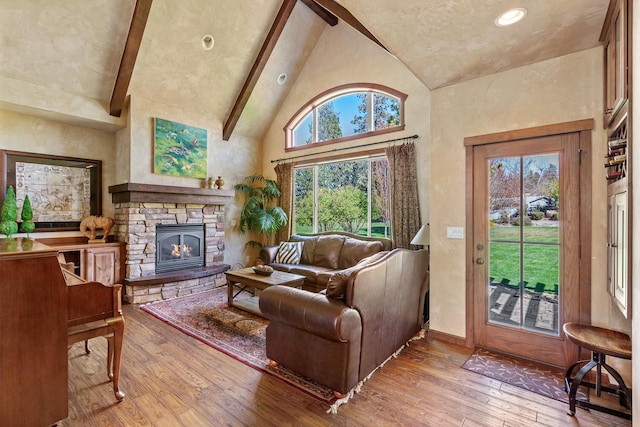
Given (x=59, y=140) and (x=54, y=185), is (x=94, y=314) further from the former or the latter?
(x=59, y=140)

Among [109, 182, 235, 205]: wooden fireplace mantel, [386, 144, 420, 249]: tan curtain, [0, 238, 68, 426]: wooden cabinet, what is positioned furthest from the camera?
[109, 182, 235, 205]: wooden fireplace mantel

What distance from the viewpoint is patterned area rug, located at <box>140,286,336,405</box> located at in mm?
2373

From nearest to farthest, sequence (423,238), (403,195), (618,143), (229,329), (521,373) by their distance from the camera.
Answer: (618,143) → (521,373) → (229,329) → (423,238) → (403,195)

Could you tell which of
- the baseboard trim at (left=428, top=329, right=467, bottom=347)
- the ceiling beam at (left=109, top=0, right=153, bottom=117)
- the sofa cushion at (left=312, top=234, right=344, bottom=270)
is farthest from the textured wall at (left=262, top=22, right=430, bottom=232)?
the ceiling beam at (left=109, top=0, right=153, bottom=117)

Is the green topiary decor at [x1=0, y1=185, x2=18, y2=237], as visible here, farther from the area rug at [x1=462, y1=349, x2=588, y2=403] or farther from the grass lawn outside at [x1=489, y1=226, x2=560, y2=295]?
the grass lawn outside at [x1=489, y1=226, x2=560, y2=295]

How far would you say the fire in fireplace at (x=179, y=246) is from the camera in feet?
16.1

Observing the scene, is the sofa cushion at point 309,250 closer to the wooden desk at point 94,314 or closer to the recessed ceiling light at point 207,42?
the wooden desk at point 94,314

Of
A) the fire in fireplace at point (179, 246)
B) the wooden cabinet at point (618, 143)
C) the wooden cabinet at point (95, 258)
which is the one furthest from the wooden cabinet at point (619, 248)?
the wooden cabinet at point (95, 258)

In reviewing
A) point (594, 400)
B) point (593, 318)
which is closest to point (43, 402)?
point (594, 400)

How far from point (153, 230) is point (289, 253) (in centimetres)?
225

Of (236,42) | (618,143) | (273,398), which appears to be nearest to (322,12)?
(236,42)

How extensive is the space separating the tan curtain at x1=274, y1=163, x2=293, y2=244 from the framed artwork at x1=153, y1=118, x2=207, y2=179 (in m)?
1.50

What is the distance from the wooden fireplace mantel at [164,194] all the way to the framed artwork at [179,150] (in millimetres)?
372

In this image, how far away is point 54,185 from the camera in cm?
446
